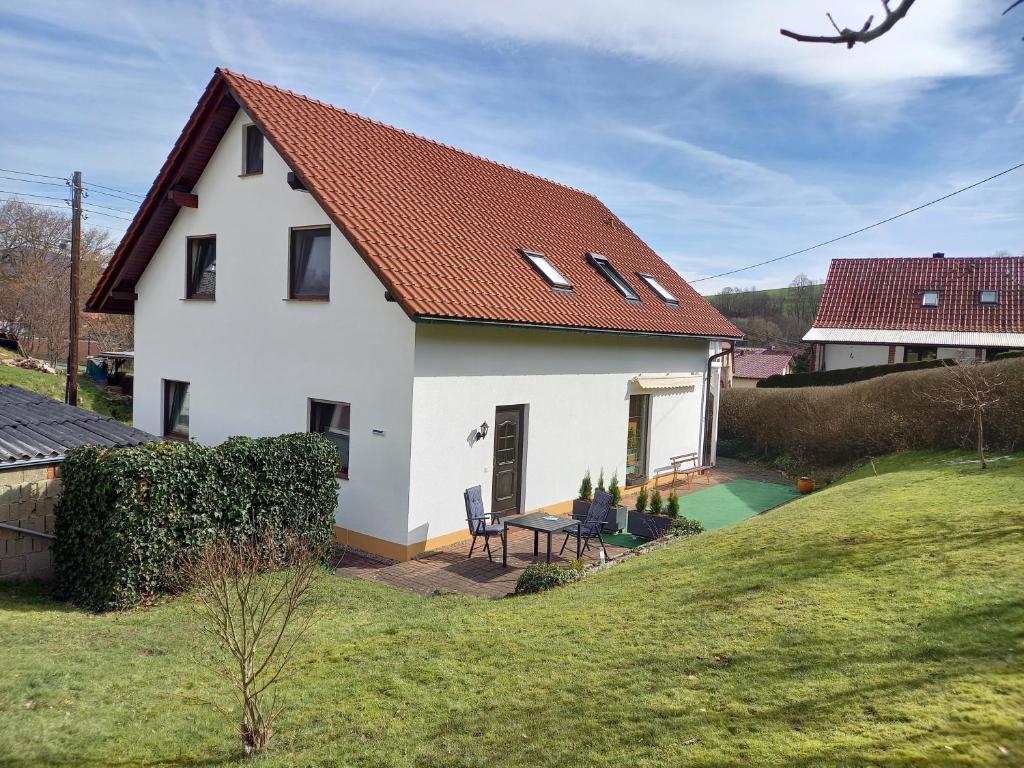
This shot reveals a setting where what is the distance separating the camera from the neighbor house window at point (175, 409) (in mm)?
16234

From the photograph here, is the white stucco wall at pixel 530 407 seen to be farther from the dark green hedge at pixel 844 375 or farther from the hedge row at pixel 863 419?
the dark green hedge at pixel 844 375

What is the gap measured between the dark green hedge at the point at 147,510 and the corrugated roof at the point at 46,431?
2.05 feet

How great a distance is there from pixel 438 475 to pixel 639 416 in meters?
7.82

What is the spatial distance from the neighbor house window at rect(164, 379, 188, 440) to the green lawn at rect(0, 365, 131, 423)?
11.3 meters

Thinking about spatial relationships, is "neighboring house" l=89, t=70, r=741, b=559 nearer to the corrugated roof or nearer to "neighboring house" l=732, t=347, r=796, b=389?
the corrugated roof

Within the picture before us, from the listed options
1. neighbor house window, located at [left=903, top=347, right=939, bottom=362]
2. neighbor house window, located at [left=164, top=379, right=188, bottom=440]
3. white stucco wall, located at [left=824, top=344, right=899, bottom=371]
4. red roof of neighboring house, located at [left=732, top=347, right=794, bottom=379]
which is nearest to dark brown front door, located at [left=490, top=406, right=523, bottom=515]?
neighbor house window, located at [left=164, top=379, right=188, bottom=440]

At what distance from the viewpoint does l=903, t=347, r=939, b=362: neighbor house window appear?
98.6 feet

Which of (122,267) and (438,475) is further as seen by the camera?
(122,267)

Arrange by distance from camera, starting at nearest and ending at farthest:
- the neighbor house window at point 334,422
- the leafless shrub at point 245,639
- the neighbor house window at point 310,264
Result: the leafless shrub at point 245,639
the neighbor house window at point 334,422
the neighbor house window at point 310,264

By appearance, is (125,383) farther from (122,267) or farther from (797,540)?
(797,540)

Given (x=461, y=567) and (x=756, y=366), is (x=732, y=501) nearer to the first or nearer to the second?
(x=461, y=567)

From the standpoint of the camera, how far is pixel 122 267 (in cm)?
1644

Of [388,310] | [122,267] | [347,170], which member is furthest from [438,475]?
[122,267]

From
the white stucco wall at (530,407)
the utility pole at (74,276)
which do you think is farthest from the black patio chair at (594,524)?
the utility pole at (74,276)
